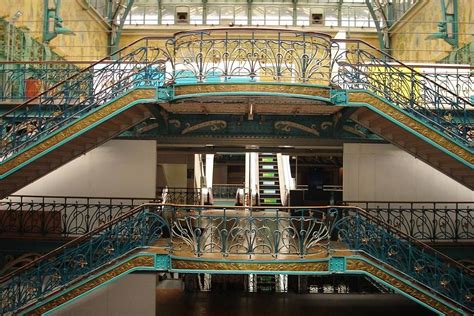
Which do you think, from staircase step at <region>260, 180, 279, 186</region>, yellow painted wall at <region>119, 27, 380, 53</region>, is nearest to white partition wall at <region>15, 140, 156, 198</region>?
staircase step at <region>260, 180, 279, 186</region>

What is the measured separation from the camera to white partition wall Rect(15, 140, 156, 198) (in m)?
13.6

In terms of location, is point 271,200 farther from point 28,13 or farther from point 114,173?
point 28,13

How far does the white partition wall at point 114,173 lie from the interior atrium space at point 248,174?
36 mm

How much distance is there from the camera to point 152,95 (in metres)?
10.5

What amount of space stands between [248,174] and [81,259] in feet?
39.1

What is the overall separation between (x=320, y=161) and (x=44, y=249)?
62.5 feet

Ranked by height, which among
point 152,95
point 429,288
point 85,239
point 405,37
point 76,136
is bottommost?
point 429,288

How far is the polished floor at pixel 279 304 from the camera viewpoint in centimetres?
1348

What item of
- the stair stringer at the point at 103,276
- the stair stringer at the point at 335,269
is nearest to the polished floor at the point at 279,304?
the stair stringer at the point at 103,276

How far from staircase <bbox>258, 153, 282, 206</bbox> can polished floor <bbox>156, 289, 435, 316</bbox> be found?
590 centimetres

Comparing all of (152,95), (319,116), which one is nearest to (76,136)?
(152,95)

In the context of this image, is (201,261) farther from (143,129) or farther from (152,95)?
(143,129)

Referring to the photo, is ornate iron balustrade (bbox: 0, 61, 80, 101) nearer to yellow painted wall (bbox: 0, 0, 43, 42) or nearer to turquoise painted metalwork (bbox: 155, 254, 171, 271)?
yellow painted wall (bbox: 0, 0, 43, 42)

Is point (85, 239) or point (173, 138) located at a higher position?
point (173, 138)
